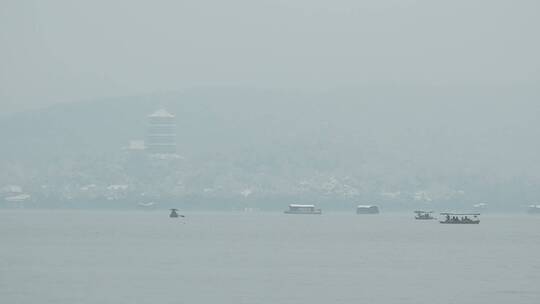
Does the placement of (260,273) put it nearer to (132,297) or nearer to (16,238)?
(132,297)

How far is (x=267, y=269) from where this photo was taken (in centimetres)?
10619

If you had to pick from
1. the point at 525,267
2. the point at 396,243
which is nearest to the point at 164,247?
the point at 396,243

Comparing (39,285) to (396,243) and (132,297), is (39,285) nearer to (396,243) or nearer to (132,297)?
(132,297)

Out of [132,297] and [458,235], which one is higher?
[458,235]

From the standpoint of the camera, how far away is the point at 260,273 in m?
102

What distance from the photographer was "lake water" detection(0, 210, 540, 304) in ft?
279

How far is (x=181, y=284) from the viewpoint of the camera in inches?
3597

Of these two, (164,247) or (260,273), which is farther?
(164,247)

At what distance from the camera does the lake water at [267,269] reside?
A: 85188 mm

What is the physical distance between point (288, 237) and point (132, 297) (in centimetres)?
8212

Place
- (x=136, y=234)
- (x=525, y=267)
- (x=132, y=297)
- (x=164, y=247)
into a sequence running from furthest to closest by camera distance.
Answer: (x=136, y=234) → (x=164, y=247) → (x=525, y=267) → (x=132, y=297)

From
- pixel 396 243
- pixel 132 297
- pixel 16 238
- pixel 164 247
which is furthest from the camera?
pixel 16 238

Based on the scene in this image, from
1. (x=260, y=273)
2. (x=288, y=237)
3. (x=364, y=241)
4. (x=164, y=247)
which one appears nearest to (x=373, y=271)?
(x=260, y=273)

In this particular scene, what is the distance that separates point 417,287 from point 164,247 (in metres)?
49.2
